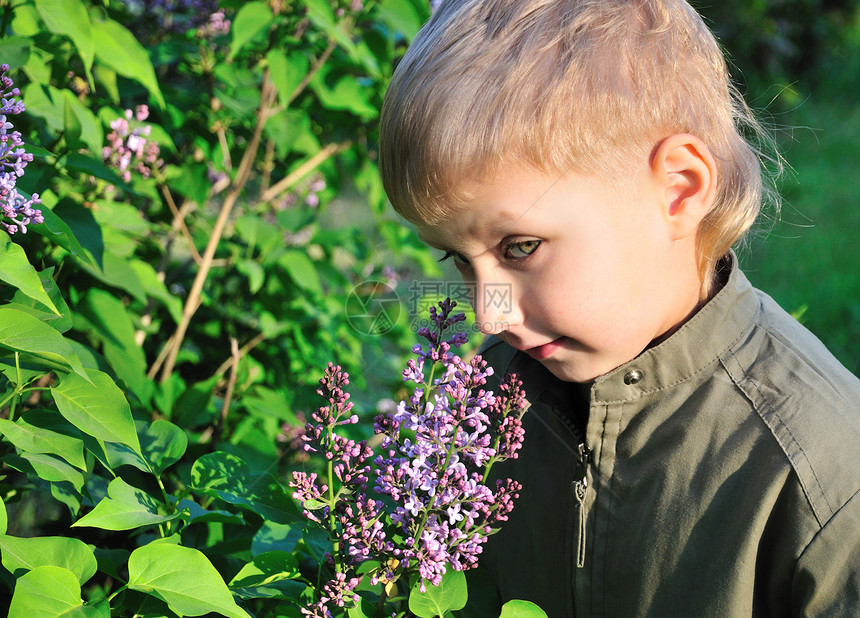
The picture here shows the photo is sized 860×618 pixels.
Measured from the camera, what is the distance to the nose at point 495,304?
1.28 m

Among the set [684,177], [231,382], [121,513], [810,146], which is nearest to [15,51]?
[121,513]

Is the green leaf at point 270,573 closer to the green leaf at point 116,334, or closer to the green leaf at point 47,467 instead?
the green leaf at point 47,467

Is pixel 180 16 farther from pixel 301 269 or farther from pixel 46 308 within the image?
pixel 46 308

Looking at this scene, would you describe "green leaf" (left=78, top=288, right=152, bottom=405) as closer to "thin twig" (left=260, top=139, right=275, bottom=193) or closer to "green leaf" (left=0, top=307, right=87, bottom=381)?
"green leaf" (left=0, top=307, right=87, bottom=381)

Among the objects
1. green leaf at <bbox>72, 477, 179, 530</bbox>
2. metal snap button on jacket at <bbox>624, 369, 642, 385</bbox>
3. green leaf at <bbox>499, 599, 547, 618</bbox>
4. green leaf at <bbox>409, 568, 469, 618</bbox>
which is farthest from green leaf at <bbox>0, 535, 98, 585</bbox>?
metal snap button on jacket at <bbox>624, 369, 642, 385</bbox>

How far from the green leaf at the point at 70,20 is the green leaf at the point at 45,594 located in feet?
3.00

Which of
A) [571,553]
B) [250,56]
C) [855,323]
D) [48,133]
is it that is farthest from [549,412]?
[855,323]

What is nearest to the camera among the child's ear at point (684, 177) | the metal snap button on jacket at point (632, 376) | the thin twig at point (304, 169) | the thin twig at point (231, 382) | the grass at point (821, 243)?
the child's ear at point (684, 177)

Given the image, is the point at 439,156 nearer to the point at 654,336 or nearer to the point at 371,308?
the point at 654,336

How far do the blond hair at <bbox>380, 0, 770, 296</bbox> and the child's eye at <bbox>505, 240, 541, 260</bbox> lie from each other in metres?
0.11

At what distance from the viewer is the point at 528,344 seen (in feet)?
4.38

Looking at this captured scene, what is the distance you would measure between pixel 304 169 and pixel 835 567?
173 cm

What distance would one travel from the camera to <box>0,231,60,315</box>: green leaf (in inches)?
39.9

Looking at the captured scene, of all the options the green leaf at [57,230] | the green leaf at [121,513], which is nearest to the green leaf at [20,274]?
the green leaf at [57,230]
